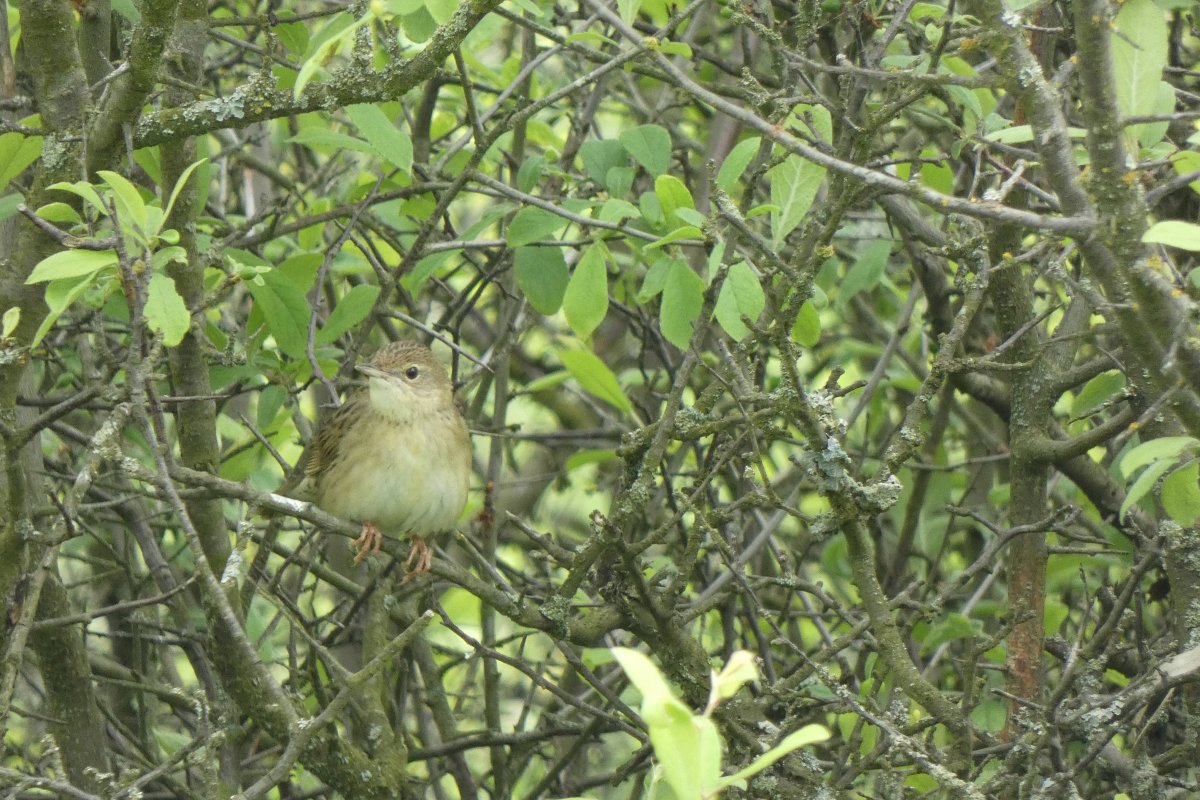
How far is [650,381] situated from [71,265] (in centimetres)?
370

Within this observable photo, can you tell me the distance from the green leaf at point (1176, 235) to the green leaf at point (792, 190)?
4.37 ft

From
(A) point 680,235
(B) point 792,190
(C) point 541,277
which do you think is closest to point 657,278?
(A) point 680,235

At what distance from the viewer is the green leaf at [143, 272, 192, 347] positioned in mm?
3070

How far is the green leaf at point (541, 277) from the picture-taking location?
14.8 feet

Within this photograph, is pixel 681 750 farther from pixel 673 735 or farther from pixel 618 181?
pixel 618 181

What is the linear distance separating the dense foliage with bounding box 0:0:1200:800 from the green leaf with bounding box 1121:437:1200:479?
1 cm

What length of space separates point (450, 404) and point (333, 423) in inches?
18.7

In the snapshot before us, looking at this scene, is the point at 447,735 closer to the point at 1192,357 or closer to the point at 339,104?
the point at 339,104

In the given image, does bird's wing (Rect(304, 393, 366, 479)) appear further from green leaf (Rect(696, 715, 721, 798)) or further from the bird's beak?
green leaf (Rect(696, 715, 721, 798))

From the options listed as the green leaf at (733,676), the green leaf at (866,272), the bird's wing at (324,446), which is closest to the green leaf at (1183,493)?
the green leaf at (733,676)

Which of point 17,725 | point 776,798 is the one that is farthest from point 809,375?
point 17,725

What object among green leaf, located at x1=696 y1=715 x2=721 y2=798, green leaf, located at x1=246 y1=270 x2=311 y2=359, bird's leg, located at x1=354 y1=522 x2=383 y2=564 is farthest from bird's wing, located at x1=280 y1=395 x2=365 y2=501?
green leaf, located at x1=696 y1=715 x2=721 y2=798

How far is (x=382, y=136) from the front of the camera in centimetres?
399

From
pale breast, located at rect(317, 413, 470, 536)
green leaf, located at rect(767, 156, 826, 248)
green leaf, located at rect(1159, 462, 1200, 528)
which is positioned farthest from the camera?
pale breast, located at rect(317, 413, 470, 536)
